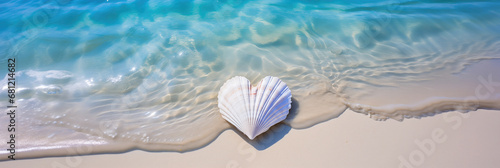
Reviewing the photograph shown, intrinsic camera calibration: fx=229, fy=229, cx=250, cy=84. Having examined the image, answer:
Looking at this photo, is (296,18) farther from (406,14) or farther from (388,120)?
(388,120)

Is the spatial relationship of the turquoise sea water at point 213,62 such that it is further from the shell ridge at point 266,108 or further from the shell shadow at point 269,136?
the shell ridge at point 266,108

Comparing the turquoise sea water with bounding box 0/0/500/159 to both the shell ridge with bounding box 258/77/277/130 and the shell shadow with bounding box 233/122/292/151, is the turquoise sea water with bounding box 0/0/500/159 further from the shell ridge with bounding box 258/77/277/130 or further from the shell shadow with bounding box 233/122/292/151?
the shell ridge with bounding box 258/77/277/130

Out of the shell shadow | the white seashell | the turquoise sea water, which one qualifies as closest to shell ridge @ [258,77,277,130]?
the white seashell

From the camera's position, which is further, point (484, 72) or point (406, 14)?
point (406, 14)

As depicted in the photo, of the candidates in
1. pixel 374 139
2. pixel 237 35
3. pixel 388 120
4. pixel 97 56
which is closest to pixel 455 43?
pixel 388 120

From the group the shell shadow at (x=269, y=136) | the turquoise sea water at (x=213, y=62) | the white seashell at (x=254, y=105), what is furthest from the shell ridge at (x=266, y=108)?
the turquoise sea water at (x=213, y=62)

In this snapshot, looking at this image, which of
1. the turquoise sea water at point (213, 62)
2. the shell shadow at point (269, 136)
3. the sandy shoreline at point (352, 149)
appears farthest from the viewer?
the turquoise sea water at point (213, 62)
